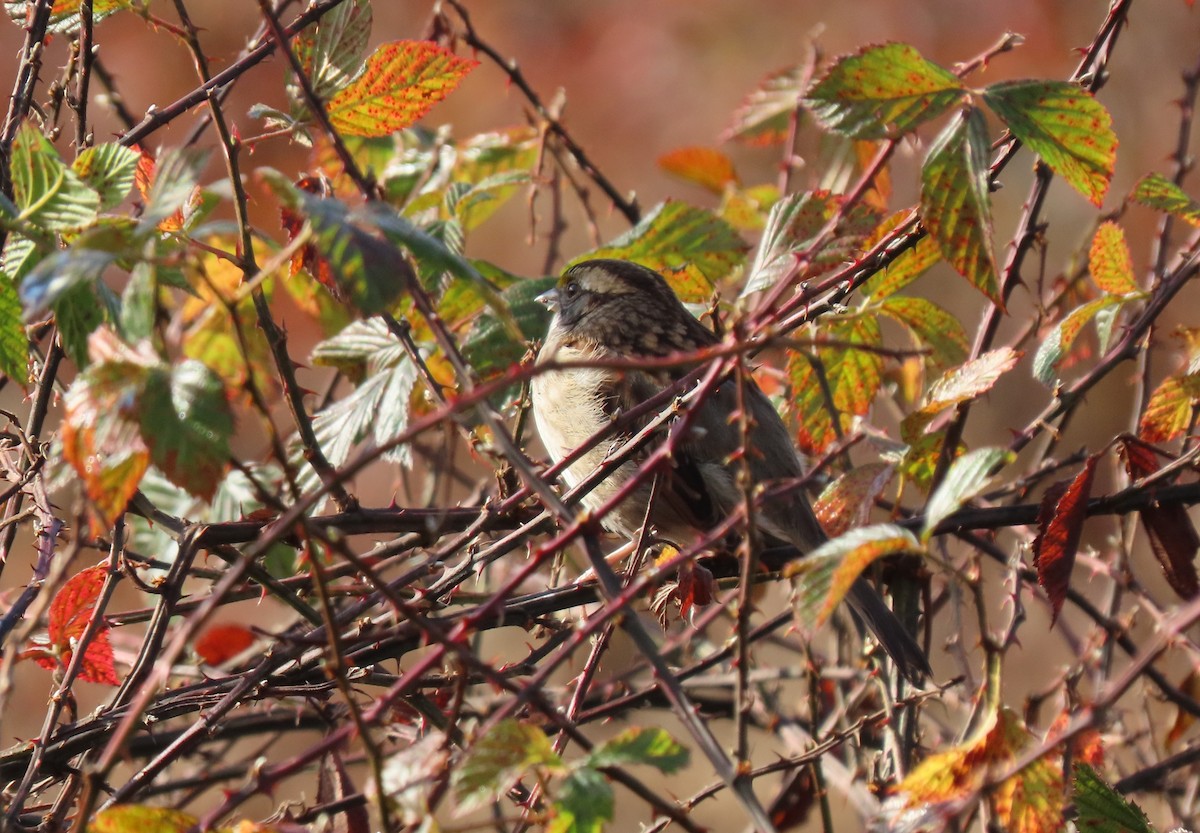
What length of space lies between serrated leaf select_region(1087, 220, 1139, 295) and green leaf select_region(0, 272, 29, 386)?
5.29 feet

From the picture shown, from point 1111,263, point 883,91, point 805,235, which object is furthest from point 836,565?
point 1111,263

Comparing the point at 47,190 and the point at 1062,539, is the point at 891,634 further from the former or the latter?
the point at 47,190

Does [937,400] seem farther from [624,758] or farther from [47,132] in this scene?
[47,132]

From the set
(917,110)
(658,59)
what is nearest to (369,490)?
(658,59)

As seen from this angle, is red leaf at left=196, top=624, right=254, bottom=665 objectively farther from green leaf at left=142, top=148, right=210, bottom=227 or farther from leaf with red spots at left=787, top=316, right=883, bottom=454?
green leaf at left=142, top=148, right=210, bottom=227

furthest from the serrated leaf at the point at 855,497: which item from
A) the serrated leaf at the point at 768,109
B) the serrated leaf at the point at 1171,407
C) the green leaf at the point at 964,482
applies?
the serrated leaf at the point at 768,109

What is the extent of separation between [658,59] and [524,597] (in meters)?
6.67

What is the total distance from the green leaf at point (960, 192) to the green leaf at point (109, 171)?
1.00 metres

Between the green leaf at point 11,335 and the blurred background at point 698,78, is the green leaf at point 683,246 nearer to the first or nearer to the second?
the green leaf at point 11,335

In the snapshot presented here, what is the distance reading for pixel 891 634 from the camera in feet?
6.91

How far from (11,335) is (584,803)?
971 mm

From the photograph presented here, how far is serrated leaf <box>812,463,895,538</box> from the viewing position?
1538 millimetres

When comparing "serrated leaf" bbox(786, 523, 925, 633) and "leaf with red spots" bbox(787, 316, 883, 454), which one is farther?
"leaf with red spots" bbox(787, 316, 883, 454)

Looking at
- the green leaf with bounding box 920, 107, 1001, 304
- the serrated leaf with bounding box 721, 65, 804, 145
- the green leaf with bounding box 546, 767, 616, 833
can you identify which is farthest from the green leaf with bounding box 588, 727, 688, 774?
the serrated leaf with bounding box 721, 65, 804, 145
